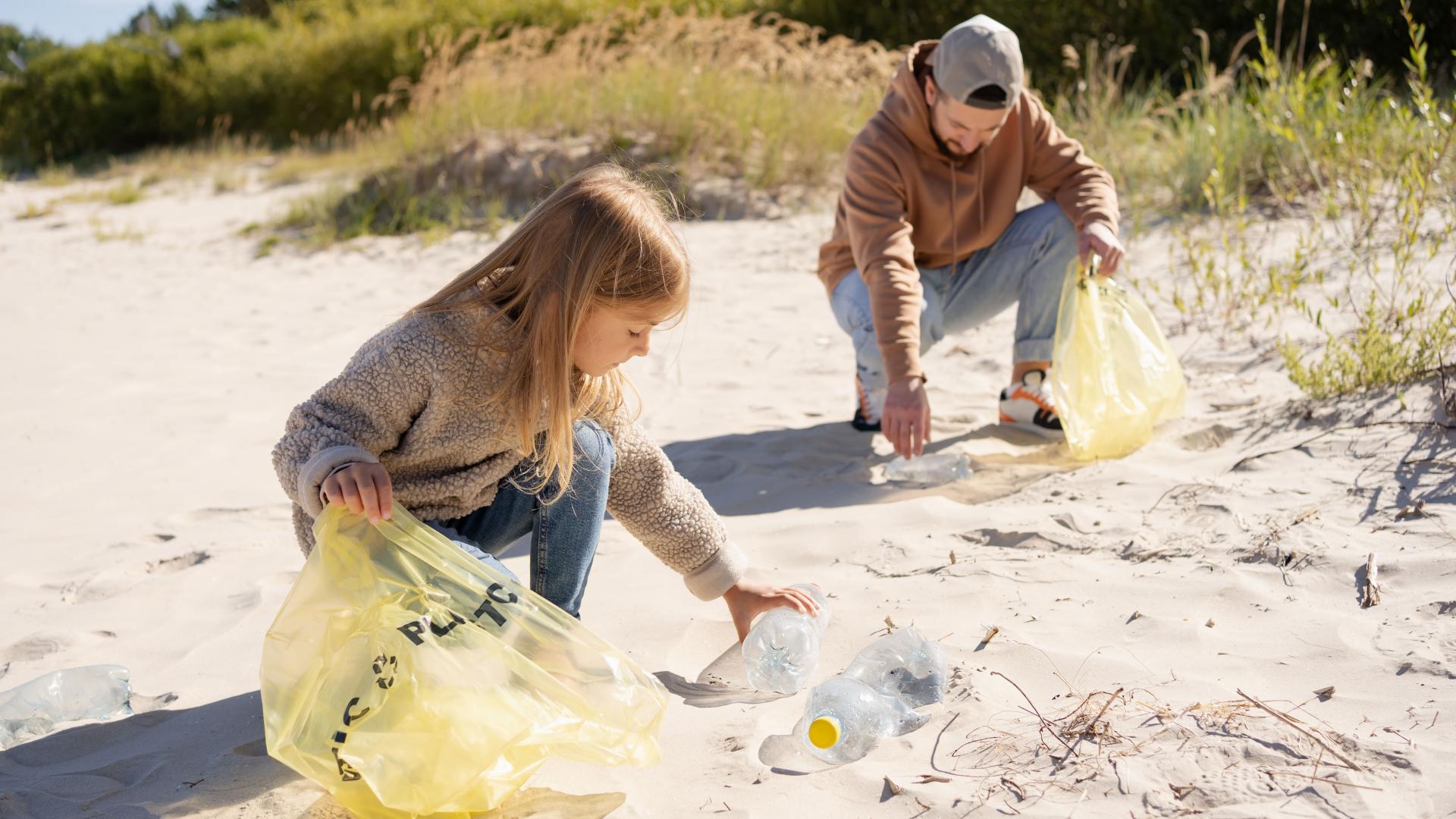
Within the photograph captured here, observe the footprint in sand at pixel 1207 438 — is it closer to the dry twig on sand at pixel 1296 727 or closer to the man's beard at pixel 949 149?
the man's beard at pixel 949 149

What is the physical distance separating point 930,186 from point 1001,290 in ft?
1.34

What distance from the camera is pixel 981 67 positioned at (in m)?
2.86

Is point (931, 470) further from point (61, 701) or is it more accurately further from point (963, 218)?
point (61, 701)

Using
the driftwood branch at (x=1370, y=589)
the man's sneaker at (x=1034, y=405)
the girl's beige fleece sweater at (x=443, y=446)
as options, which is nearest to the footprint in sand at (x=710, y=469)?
the man's sneaker at (x=1034, y=405)

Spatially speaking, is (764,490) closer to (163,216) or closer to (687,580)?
(687,580)

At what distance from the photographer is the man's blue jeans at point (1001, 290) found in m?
3.29

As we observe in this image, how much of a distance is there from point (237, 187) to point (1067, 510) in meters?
9.68

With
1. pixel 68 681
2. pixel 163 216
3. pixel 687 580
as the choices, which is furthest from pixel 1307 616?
pixel 163 216

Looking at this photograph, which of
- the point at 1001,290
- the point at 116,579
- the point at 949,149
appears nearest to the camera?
the point at 116,579

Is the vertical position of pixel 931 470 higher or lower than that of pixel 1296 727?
lower

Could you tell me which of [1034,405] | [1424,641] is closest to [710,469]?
[1034,405]

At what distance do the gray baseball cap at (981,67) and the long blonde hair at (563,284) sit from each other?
4.35ft

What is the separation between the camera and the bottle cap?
1728 millimetres

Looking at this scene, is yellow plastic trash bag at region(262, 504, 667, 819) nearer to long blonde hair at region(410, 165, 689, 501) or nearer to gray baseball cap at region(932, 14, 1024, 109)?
long blonde hair at region(410, 165, 689, 501)
